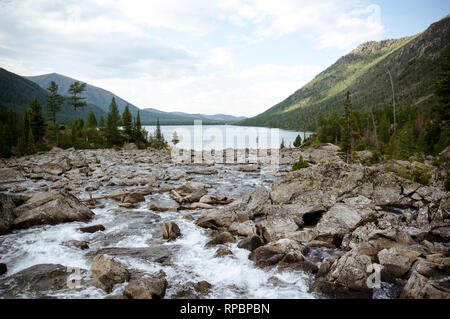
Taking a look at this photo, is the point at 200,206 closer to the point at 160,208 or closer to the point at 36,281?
the point at 160,208

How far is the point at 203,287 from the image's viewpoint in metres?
8.82

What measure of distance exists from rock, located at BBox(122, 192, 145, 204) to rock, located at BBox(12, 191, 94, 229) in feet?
13.0

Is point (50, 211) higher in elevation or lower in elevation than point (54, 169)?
lower

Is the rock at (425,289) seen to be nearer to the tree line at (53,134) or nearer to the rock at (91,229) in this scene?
A: the rock at (91,229)

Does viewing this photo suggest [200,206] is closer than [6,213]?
No

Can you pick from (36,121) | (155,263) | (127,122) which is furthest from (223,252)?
(127,122)

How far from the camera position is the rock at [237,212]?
15.4m

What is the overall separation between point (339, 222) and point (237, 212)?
20.6ft

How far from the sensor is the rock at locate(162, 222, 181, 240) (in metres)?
13.5

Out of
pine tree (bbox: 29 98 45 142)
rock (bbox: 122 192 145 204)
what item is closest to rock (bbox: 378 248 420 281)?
rock (bbox: 122 192 145 204)

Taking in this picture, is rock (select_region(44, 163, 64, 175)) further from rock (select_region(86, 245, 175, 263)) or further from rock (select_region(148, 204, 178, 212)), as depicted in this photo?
rock (select_region(86, 245, 175, 263))

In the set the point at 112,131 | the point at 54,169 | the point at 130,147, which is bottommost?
the point at 54,169

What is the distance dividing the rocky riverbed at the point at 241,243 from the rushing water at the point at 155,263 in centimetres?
5

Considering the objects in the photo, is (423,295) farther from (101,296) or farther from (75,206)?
(75,206)
